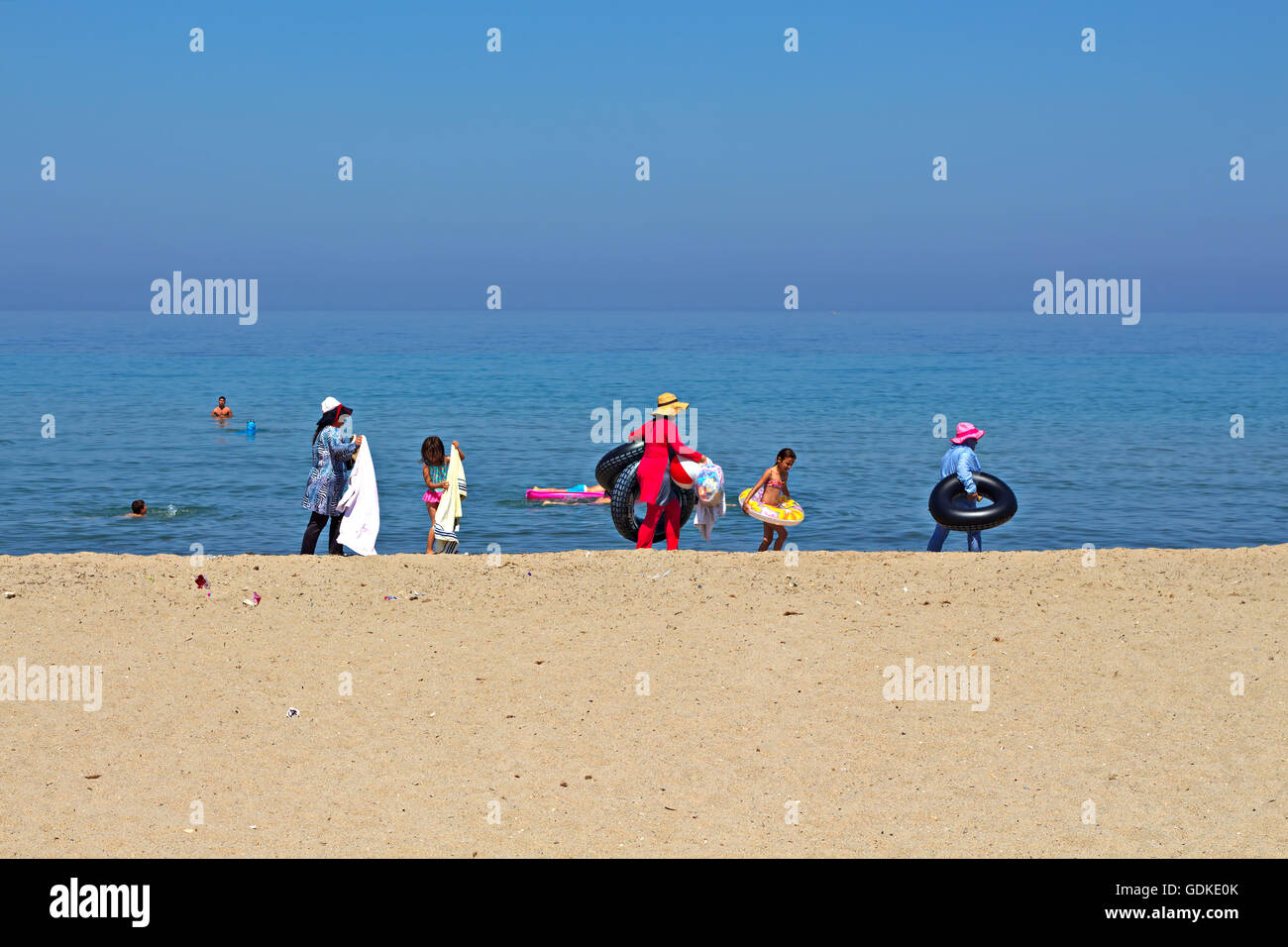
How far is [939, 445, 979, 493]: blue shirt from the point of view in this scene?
13219 mm

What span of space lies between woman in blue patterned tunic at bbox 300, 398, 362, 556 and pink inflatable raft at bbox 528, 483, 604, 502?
29.9ft

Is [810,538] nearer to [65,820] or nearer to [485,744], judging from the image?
[485,744]

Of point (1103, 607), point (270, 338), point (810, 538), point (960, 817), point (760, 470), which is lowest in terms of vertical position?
point (960, 817)

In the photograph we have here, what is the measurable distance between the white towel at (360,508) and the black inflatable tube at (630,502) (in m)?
2.52

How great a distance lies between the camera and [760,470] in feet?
87.6

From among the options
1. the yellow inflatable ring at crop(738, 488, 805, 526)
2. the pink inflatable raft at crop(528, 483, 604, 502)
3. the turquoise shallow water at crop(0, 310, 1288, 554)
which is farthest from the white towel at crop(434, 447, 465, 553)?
the pink inflatable raft at crop(528, 483, 604, 502)

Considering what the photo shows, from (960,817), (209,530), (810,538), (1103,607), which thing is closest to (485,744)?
(960,817)

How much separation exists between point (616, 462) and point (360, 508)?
2751 mm

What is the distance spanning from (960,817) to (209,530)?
1449 cm

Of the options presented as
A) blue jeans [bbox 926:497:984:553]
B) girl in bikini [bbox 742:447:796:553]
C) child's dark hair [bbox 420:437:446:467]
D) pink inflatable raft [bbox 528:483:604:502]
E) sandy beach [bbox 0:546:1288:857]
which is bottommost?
sandy beach [bbox 0:546:1288:857]

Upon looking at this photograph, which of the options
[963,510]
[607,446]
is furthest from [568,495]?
[607,446]

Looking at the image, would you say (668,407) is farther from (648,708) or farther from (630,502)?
(648,708)

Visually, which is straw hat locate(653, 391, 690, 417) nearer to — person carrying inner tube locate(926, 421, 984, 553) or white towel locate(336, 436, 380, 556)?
white towel locate(336, 436, 380, 556)

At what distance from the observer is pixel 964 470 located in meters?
13.3
